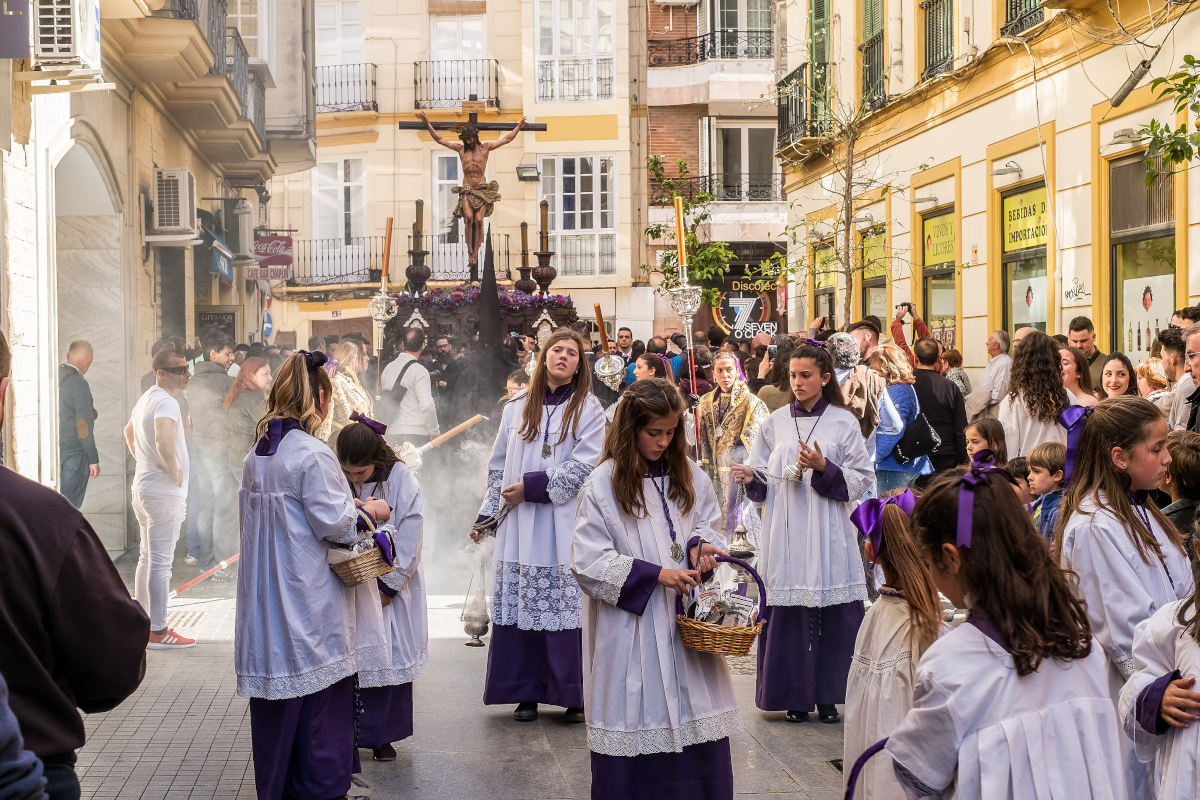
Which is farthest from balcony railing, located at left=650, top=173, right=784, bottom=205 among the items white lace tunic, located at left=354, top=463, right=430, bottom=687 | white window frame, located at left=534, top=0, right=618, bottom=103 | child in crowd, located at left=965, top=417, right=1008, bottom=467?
white lace tunic, located at left=354, top=463, right=430, bottom=687

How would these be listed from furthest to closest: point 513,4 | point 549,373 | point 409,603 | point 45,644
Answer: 1. point 513,4
2. point 549,373
3. point 409,603
4. point 45,644

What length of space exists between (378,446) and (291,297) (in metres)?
31.1

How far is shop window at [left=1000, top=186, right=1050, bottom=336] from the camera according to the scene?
600 inches

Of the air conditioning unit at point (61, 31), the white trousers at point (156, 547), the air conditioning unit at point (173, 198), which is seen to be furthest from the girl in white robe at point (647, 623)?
the air conditioning unit at point (173, 198)

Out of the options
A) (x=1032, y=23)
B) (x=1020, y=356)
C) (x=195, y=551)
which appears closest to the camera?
(x=1020, y=356)

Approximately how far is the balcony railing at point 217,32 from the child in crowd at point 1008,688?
14.5 meters

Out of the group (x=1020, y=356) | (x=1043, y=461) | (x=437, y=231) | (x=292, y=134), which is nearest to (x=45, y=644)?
(x=1043, y=461)

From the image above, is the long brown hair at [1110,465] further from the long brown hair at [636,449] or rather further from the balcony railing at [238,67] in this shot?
the balcony railing at [238,67]

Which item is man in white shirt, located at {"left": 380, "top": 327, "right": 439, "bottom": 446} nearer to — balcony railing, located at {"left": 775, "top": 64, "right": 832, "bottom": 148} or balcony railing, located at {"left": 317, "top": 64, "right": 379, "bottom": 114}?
balcony railing, located at {"left": 775, "top": 64, "right": 832, "bottom": 148}

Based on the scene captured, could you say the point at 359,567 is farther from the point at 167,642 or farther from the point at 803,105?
the point at 803,105

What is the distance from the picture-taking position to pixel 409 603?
656 centimetres

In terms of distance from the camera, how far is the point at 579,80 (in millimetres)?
34438

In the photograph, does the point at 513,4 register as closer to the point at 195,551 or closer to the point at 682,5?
the point at 682,5

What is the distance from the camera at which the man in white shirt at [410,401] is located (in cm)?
1284
